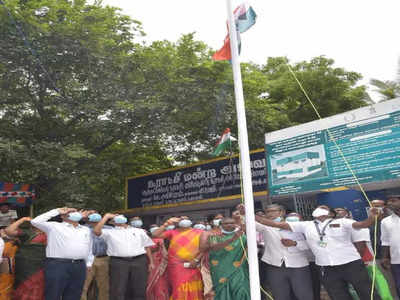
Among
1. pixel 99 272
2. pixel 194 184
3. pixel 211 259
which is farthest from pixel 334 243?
pixel 194 184

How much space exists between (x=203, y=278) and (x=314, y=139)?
3375mm

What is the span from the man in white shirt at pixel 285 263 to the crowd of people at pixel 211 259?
0.5 inches

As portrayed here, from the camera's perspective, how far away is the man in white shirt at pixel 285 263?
180 inches

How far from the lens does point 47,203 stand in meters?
10.2

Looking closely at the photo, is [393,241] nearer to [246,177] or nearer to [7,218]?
[246,177]

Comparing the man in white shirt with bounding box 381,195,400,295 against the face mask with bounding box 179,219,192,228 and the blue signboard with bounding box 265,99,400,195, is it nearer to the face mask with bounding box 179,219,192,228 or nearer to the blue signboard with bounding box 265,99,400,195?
the blue signboard with bounding box 265,99,400,195

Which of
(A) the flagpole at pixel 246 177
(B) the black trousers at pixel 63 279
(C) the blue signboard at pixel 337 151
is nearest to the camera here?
(A) the flagpole at pixel 246 177

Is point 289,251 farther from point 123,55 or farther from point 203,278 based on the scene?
point 123,55

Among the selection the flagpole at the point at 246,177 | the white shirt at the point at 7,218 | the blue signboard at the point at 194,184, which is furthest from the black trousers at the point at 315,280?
the white shirt at the point at 7,218

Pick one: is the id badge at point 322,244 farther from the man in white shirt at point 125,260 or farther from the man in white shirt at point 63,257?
the man in white shirt at point 63,257

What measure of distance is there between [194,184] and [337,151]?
17.5ft

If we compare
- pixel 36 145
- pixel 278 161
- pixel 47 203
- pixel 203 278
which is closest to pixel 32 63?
pixel 36 145

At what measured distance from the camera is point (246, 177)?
3973 millimetres

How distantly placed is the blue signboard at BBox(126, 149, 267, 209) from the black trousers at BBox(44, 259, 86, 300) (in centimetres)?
545
